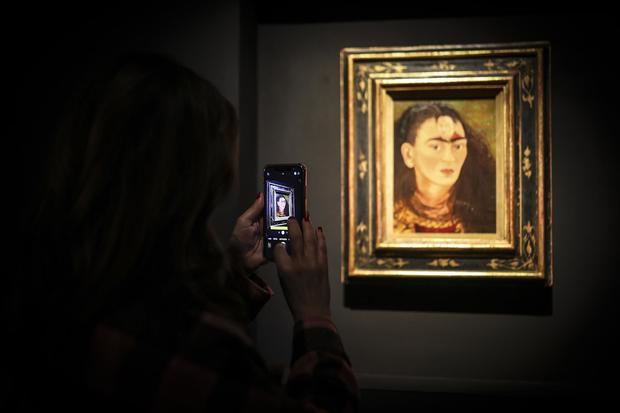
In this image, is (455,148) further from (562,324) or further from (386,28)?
(562,324)

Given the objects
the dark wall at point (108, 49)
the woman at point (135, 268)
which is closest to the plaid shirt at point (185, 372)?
the woman at point (135, 268)

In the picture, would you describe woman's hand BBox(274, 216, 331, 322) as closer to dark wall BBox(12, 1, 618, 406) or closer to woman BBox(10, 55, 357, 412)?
woman BBox(10, 55, 357, 412)

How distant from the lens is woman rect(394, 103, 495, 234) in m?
1.54

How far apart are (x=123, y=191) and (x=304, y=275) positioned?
0.29m

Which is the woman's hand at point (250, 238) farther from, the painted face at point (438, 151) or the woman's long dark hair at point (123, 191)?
the painted face at point (438, 151)

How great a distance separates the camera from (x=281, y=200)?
3.34 feet

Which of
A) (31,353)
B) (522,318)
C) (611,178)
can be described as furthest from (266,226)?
(611,178)

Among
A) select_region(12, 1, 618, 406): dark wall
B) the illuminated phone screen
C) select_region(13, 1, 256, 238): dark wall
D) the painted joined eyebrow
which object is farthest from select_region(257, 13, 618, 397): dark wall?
the illuminated phone screen

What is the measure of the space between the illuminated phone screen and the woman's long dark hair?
42 centimetres

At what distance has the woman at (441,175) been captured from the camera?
1.54 m

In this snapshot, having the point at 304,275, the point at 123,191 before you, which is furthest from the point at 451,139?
the point at 123,191

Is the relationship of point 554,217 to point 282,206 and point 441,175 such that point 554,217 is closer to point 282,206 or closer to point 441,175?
point 441,175

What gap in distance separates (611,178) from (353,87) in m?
0.86

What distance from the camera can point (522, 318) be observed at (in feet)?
5.20
